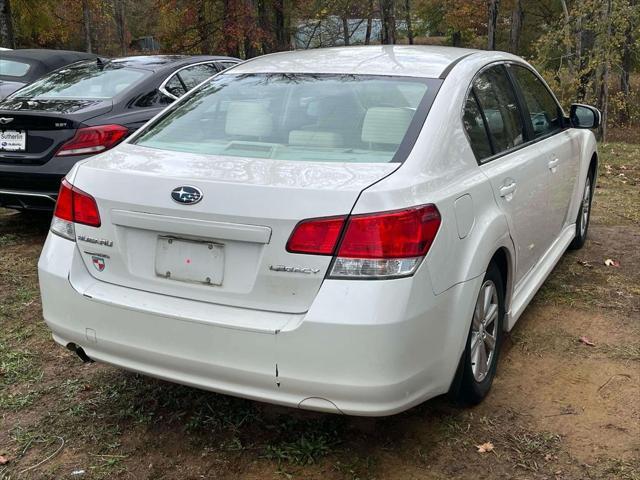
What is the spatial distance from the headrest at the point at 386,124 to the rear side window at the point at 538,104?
54.9 inches

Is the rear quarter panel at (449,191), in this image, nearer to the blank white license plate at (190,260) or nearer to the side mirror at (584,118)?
the blank white license plate at (190,260)

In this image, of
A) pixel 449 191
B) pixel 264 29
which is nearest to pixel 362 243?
pixel 449 191

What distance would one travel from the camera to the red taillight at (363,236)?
2.28 metres

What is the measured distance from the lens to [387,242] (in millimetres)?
2287

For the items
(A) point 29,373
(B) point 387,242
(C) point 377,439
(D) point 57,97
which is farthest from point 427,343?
(D) point 57,97

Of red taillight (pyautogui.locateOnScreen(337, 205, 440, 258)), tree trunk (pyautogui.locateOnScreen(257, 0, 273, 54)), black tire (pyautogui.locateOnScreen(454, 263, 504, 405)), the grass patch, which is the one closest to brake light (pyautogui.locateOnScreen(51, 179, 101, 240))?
red taillight (pyautogui.locateOnScreen(337, 205, 440, 258))

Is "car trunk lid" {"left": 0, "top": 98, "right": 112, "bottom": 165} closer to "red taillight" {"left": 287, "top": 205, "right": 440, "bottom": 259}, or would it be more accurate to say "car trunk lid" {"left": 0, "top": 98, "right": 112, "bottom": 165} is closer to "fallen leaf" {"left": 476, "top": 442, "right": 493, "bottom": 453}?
"red taillight" {"left": 287, "top": 205, "right": 440, "bottom": 259}

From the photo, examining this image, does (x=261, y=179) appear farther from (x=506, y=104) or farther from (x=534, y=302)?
(x=534, y=302)

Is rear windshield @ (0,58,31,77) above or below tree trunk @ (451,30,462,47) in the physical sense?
above

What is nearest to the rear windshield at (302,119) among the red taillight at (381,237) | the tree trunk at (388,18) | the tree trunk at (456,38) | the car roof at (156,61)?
the red taillight at (381,237)

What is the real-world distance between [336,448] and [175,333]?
846 mm

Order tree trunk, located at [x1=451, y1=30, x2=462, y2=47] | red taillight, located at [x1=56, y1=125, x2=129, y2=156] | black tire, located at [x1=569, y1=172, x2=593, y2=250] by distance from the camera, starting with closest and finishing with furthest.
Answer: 1. black tire, located at [x1=569, y1=172, x2=593, y2=250]
2. red taillight, located at [x1=56, y1=125, x2=129, y2=156]
3. tree trunk, located at [x1=451, y1=30, x2=462, y2=47]

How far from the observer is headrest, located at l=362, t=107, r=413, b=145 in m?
2.77

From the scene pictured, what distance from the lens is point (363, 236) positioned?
2281 millimetres
